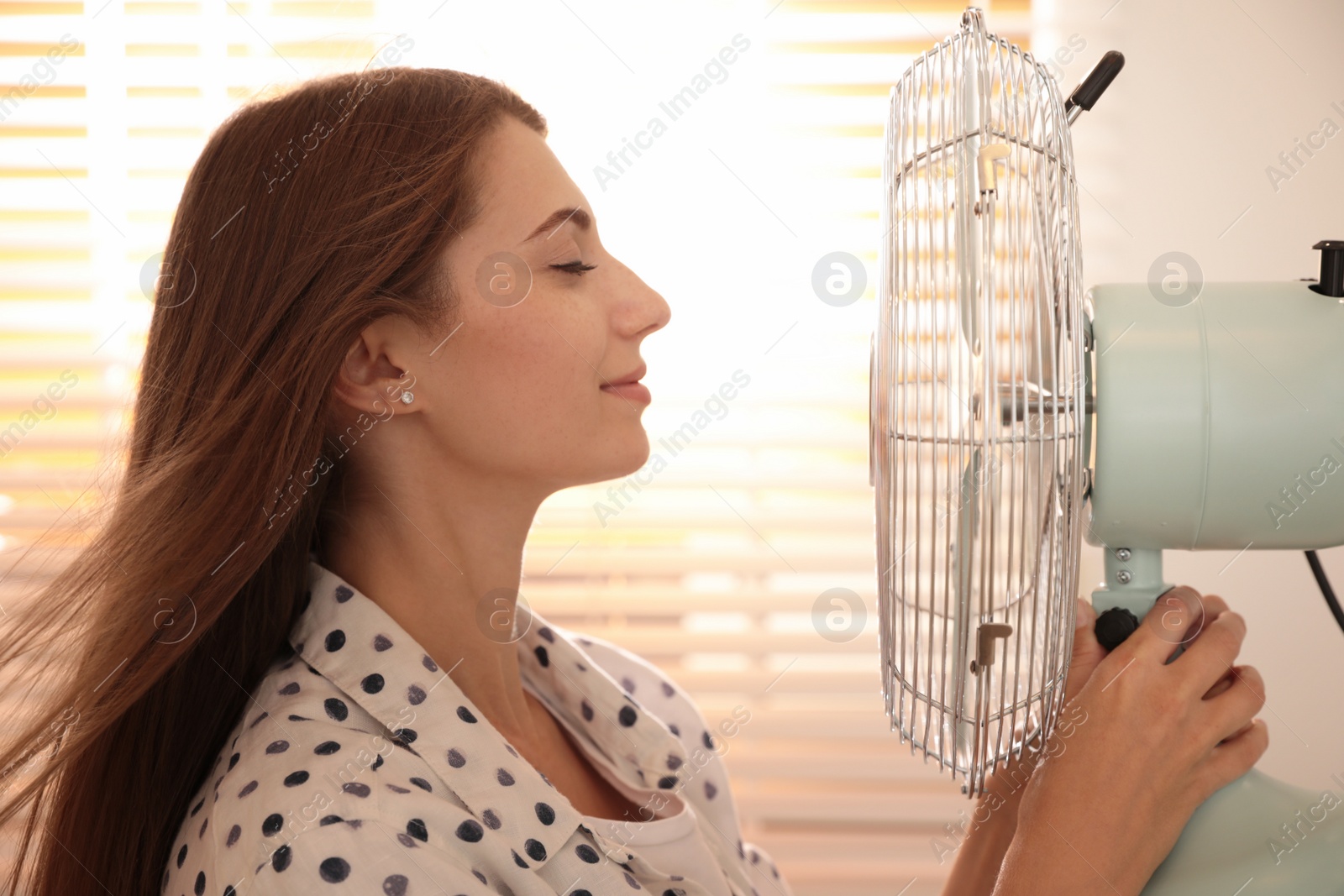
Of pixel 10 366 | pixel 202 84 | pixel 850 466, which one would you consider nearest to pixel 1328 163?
pixel 850 466

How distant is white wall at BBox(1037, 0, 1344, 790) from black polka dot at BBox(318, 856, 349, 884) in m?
1.25

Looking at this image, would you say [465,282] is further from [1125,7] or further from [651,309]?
[1125,7]

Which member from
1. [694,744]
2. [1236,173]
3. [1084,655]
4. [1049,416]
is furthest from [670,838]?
[1236,173]

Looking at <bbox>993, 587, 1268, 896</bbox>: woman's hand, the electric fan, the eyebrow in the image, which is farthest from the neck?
<bbox>993, 587, 1268, 896</bbox>: woman's hand

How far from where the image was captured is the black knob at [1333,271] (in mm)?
652

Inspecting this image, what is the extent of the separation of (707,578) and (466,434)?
0.81 m

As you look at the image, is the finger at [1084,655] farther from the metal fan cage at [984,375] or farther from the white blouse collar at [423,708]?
the white blouse collar at [423,708]

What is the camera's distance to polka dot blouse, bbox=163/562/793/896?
634mm

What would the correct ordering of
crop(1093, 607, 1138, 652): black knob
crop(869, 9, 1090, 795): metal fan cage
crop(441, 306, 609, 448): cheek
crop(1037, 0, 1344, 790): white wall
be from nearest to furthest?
1. crop(869, 9, 1090, 795): metal fan cage
2. crop(1093, 607, 1138, 652): black knob
3. crop(441, 306, 609, 448): cheek
4. crop(1037, 0, 1344, 790): white wall

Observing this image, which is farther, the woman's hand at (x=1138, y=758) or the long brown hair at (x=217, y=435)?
the long brown hair at (x=217, y=435)

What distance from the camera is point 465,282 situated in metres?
0.83

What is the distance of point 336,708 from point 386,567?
0.54ft

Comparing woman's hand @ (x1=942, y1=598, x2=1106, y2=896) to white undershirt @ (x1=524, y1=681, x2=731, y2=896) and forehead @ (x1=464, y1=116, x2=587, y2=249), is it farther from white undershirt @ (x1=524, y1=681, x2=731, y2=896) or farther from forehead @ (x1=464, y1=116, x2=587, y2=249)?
forehead @ (x1=464, y1=116, x2=587, y2=249)

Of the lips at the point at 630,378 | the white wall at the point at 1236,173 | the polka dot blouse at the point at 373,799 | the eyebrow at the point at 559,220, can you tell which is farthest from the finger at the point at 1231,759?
the white wall at the point at 1236,173
